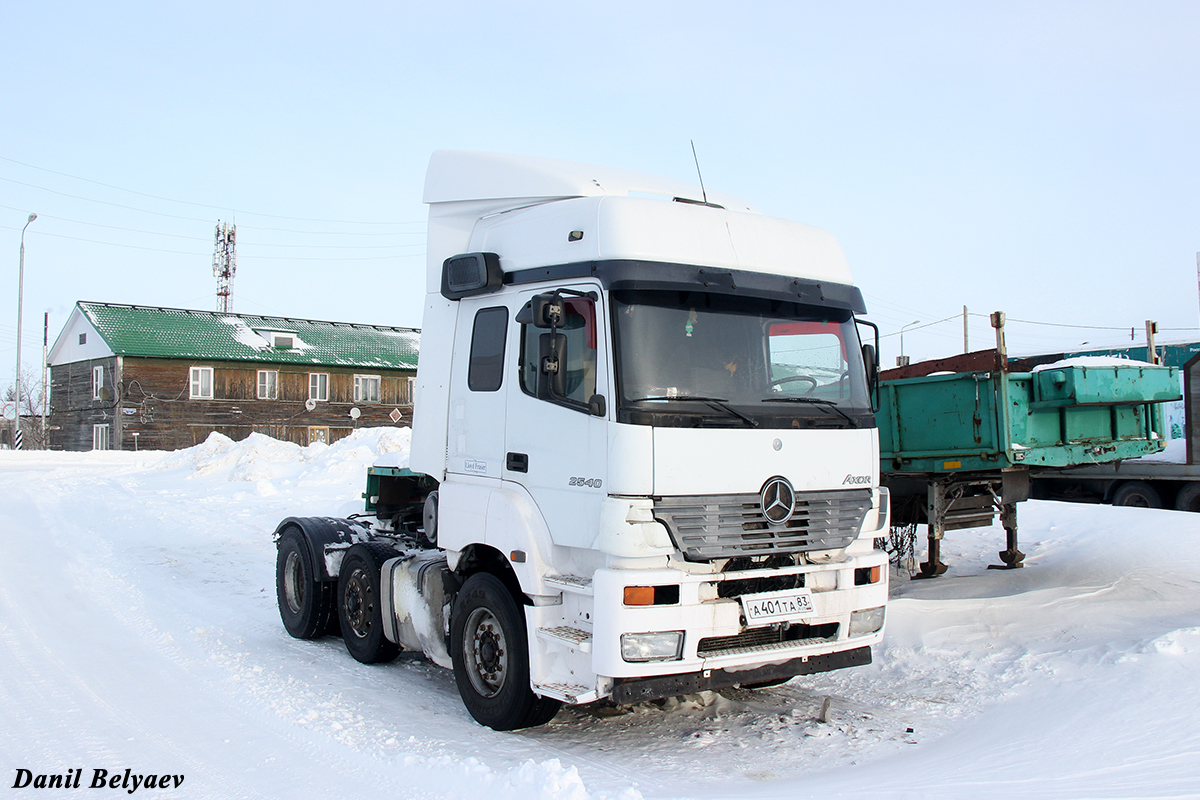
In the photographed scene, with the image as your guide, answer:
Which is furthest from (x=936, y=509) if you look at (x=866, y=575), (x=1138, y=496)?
(x=1138, y=496)

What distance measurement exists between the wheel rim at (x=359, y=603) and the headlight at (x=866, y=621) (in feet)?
12.8

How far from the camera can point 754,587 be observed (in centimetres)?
532

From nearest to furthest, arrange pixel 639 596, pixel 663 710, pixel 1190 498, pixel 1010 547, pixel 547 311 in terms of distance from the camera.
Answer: pixel 639 596
pixel 547 311
pixel 663 710
pixel 1010 547
pixel 1190 498

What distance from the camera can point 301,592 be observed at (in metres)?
8.42

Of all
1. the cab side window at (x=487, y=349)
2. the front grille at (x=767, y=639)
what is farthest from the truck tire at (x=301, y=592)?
the front grille at (x=767, y=639)

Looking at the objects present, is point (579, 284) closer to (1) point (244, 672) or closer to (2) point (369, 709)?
(2) point (369, 709)

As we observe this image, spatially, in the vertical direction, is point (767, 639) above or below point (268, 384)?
below

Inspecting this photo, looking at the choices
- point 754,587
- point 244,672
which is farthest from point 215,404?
point 754,587

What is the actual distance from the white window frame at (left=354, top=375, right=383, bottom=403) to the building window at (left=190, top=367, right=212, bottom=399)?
23.4ft

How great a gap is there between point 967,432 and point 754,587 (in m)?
3.97

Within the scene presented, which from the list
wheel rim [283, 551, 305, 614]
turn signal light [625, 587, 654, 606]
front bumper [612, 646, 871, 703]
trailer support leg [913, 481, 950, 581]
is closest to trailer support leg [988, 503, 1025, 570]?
trailer support leg [913, 481, 950, 581]

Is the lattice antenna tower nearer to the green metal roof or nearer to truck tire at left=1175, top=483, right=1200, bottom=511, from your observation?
the green metal roof

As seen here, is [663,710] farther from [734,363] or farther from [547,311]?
[547,311]

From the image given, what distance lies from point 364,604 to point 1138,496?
1358cm
